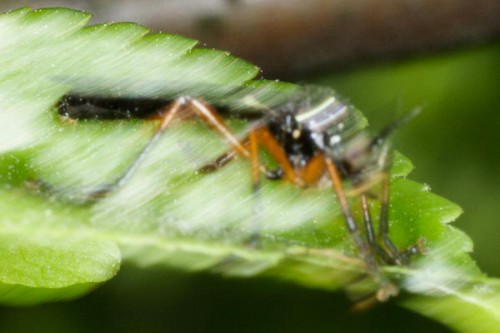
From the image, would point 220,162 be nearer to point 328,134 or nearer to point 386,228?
point 328,134

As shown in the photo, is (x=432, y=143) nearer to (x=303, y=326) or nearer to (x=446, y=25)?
(x=446, y=25)

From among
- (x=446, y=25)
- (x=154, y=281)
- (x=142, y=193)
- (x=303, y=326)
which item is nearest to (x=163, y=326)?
(x=154, y=281)

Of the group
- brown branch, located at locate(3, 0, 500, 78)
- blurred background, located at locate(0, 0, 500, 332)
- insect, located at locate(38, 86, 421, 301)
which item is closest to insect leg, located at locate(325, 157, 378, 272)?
insect, located at locate(38, 86, 421, 301)

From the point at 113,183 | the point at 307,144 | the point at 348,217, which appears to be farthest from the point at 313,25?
the point at 113,183

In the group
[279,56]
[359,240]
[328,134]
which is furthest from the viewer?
[279,56]

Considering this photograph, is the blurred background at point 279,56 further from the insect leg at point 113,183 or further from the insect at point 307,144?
the insect leg at point 113,183

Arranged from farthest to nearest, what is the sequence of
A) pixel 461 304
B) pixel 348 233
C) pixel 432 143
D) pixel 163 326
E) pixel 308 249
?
pixel 432 143, pixel 163 326, pixel 348 233, pixel 308 249, pixel 461 304

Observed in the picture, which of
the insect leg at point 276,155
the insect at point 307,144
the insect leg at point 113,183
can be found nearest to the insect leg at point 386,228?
the insect at point 307,144

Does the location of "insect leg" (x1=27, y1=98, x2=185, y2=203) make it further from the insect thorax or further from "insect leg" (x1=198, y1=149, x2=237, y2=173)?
the insect thorax
